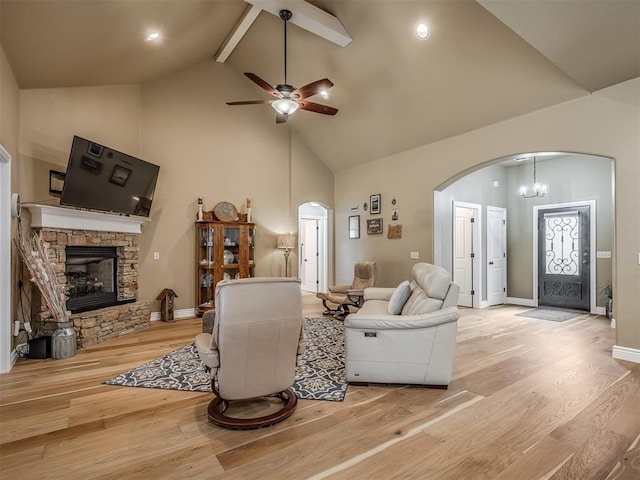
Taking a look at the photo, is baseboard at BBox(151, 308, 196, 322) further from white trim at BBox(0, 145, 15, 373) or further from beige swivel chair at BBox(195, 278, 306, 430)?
beige swivel chair at BBox(195, 278, 306, 430)

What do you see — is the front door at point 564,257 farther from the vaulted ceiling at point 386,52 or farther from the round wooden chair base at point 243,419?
the round wooden chair base at point 243,419

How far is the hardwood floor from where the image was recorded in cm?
187

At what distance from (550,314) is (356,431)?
18.6 ft

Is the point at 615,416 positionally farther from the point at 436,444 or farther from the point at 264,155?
the point at 264,155

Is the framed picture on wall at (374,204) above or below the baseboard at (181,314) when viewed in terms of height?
above

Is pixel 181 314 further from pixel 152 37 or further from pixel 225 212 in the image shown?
pixel 152 37

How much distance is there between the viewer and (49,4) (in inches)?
114

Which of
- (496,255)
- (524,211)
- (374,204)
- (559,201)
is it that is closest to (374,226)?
(374,204)

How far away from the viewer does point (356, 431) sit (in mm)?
2225

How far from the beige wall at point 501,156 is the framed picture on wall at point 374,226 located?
0.12 metres

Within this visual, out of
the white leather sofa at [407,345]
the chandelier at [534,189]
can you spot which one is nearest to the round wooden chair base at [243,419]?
the white leather sofa at [407,345]

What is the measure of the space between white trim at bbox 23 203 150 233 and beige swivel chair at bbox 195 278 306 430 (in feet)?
9.28

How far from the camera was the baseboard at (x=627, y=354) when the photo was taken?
3.50 m

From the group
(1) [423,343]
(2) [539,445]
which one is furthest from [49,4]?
(2) [539,445]
